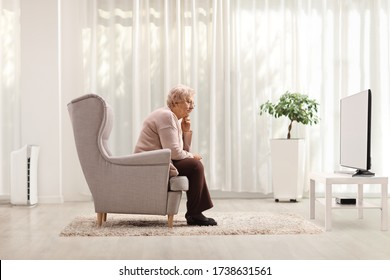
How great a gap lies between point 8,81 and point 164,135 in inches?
122

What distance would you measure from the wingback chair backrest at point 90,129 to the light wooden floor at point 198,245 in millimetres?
550

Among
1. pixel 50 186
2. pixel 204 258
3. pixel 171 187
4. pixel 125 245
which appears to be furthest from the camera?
pixel 50 186

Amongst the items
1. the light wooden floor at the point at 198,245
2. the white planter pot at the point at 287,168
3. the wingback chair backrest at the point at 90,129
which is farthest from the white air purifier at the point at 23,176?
the white planter pot at the point at 287,168

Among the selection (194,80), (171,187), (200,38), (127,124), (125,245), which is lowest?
(125,245)

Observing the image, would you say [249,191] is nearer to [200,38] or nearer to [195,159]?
[200,38]

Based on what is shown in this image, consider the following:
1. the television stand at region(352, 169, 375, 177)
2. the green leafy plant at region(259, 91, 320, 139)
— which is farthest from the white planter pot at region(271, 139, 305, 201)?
the television stand at region(352, 169, 375, 177)

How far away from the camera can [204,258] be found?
3.71m

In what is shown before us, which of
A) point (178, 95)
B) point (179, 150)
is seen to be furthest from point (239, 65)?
point (179, 150)

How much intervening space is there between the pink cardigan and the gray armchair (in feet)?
0.49

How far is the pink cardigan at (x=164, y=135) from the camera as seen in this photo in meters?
4.97

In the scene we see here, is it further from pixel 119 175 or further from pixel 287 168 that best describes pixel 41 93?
pixel 287 168
